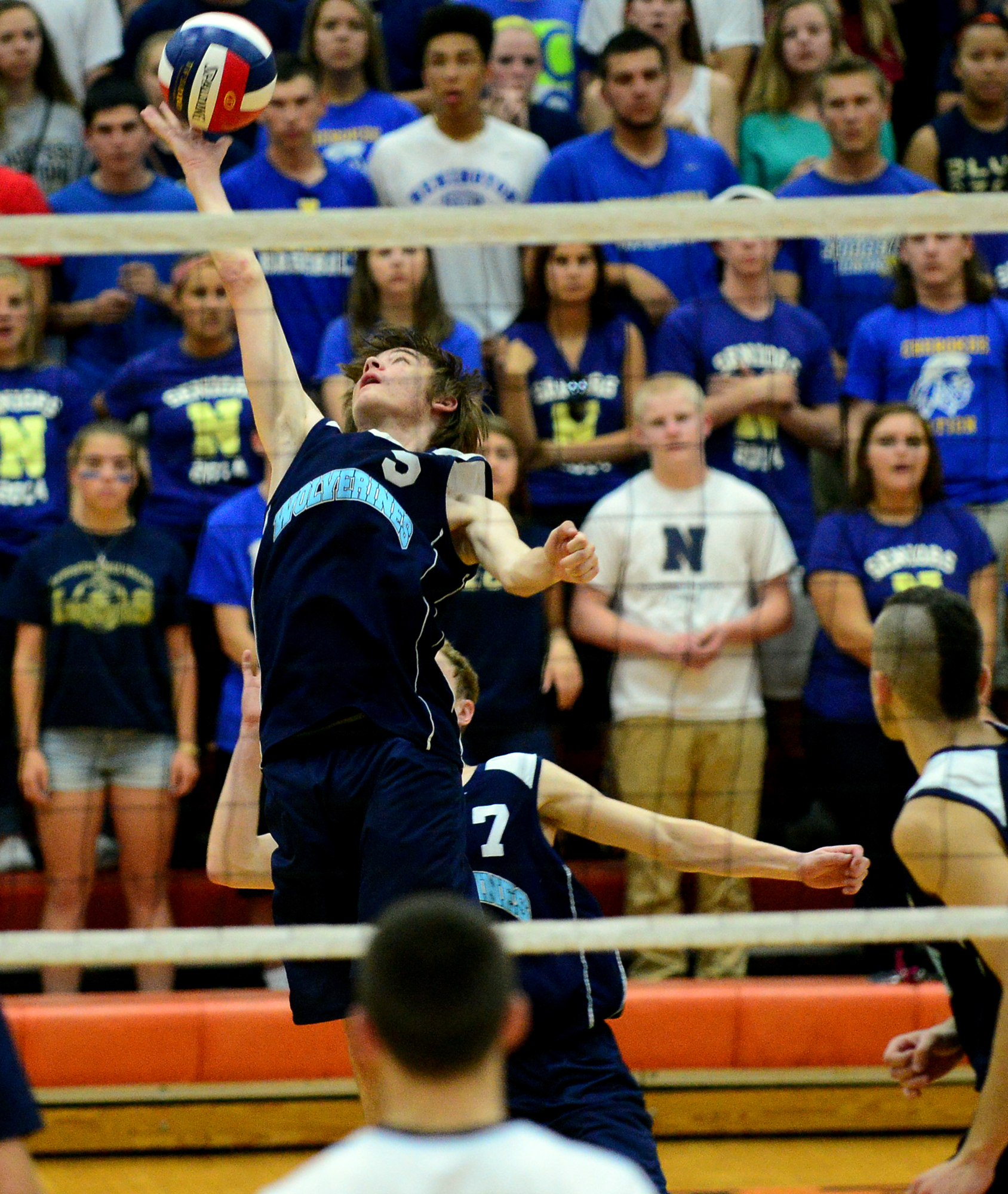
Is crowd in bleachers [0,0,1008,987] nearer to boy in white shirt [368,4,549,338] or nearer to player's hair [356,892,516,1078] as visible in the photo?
boy in white shirt [368,4,549,338]

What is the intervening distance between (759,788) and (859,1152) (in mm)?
1266

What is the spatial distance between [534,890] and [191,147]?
1.89 metres

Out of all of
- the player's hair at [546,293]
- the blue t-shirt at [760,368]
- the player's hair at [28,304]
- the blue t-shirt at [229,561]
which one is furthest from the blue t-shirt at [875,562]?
the player's hair at [28,304]

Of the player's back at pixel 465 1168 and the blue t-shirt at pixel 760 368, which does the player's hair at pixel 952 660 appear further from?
the blue t-shirt at pixel 760 368

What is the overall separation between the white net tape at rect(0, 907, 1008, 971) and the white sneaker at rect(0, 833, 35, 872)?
295cm

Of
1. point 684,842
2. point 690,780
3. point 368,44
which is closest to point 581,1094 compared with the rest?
point 684,842

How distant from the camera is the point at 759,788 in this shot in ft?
19.3

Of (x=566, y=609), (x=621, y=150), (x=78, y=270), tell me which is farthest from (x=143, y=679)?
(x=621, y=150)

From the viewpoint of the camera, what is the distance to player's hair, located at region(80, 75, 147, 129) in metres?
6.75

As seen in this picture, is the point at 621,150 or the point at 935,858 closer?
the point at 935,858

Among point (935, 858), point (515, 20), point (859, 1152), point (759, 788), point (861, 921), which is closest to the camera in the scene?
point (861, 921)

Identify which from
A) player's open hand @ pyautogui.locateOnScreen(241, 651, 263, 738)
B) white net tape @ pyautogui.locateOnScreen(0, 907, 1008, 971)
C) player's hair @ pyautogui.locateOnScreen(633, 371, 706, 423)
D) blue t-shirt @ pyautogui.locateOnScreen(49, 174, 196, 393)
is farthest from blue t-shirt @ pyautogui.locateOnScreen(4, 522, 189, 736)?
white net tape @ pyautogui.locateOnScreen(0, 907, 1008, 971)

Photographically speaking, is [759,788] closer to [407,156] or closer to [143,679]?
[143,679]

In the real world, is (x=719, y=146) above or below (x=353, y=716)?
above
